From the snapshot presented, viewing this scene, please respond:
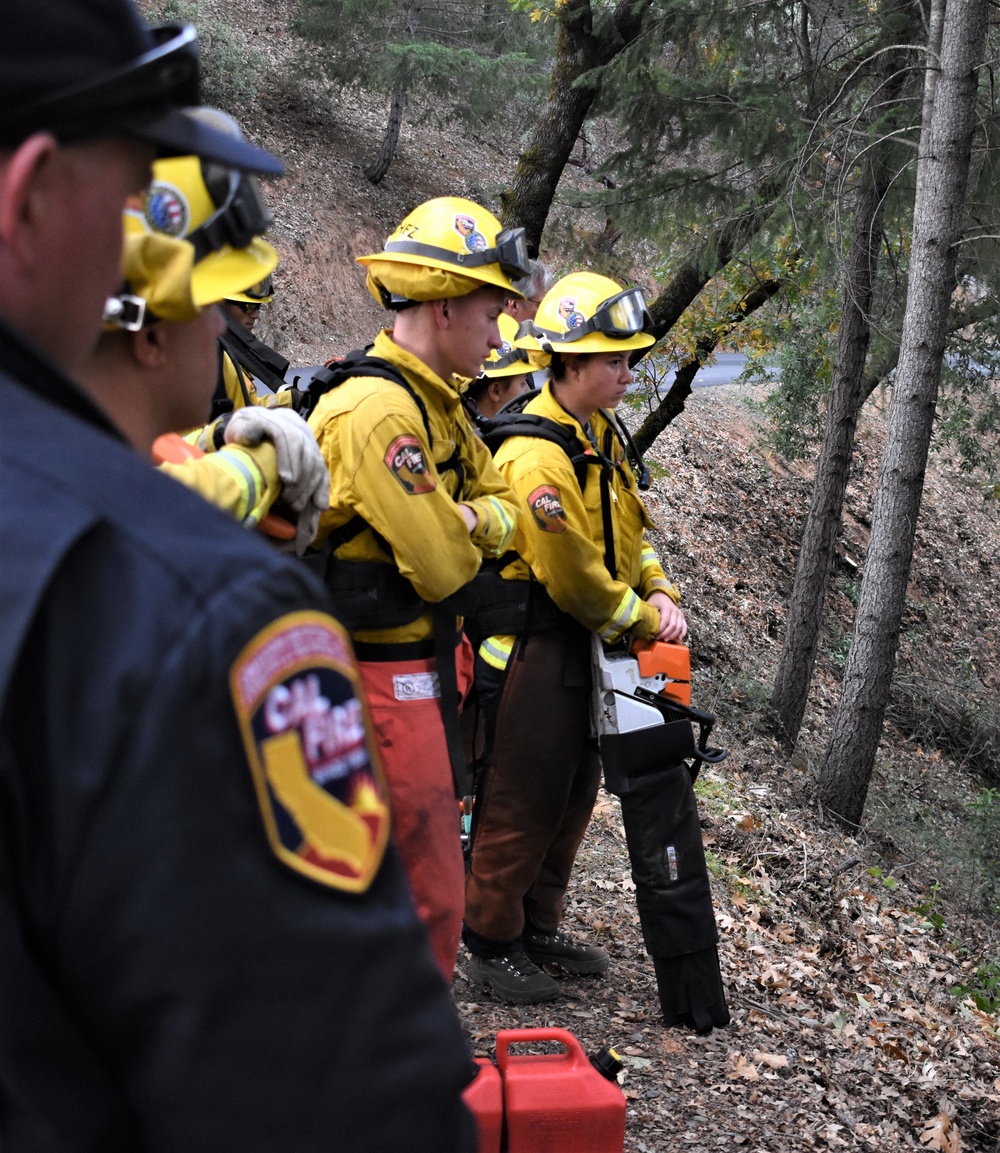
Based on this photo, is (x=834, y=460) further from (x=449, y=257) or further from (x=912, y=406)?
(x=449, y=257)

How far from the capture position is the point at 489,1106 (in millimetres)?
2973

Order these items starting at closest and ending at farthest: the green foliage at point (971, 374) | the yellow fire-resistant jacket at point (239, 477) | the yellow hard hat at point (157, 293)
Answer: the yellow hard hat at point (157, 293) → the yellow fire-resistant jacket at point (239, 477) → the green foliage at point (971, 374)

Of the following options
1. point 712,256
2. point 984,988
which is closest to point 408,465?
point 984,988

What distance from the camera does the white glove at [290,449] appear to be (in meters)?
2.72

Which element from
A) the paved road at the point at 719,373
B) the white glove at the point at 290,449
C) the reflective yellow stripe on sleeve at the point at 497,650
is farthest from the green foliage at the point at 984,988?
the paved road at the point at 719,373

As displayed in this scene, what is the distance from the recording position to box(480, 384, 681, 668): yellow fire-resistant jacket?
4.63 metres

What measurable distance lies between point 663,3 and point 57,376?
10033 millimetres

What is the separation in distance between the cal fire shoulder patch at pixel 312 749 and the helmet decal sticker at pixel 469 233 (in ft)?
9.79

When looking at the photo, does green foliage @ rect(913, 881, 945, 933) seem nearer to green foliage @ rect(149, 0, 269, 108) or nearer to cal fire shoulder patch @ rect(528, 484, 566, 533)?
cal fire shoulder patch @ rect(528, 484, 566, 533)

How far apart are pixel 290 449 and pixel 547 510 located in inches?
78.8

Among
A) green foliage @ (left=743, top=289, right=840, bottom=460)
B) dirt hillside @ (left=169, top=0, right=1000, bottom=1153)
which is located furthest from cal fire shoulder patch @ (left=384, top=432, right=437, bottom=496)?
green foliage @ (left=743, top=289, right=840, bottom=460)

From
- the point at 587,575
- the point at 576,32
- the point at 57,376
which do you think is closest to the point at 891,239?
the point at 576,32

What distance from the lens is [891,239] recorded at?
39.3ft

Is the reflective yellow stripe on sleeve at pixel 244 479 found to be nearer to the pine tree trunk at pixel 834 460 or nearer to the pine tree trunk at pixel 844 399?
the pine tree trunk at pixel 844 399
